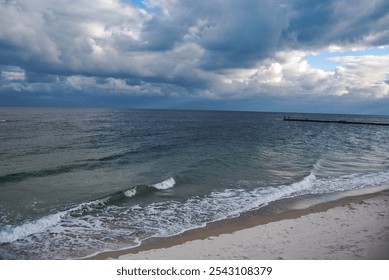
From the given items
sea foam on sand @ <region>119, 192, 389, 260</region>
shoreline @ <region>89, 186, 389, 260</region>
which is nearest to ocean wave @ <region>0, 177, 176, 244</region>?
shoreline @ <region>89, 186, 389, 260</region>

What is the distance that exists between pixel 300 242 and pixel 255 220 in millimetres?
2938

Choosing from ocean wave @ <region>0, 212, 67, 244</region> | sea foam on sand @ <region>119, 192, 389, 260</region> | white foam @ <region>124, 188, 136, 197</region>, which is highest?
sea foam on sand @ <region>119, 192, 389, 260</region>

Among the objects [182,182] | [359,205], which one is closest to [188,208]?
[182,182]

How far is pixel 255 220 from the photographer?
497 inches

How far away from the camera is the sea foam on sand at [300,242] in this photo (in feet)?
29.3

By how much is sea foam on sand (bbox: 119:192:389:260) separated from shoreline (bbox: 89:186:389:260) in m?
0.07

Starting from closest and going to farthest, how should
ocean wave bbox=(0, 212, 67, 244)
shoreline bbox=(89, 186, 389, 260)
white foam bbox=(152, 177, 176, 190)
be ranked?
shoreline bbox=(89, 186, 389, 260)
ocean wave bbox=(0, 212, 67, 244)
white foam bbox=(152, 177, 176, 190)

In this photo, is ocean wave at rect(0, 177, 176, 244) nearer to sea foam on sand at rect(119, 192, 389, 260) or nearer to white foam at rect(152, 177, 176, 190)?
white foam at rect(152, 177, 176, 190)

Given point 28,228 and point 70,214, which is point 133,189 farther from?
point 28,228

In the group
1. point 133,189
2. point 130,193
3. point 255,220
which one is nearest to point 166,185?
point 133,189

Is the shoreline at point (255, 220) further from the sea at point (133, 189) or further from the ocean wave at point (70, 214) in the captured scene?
the ocean wave at point (70, 214)

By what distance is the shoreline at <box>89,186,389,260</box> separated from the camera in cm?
960
